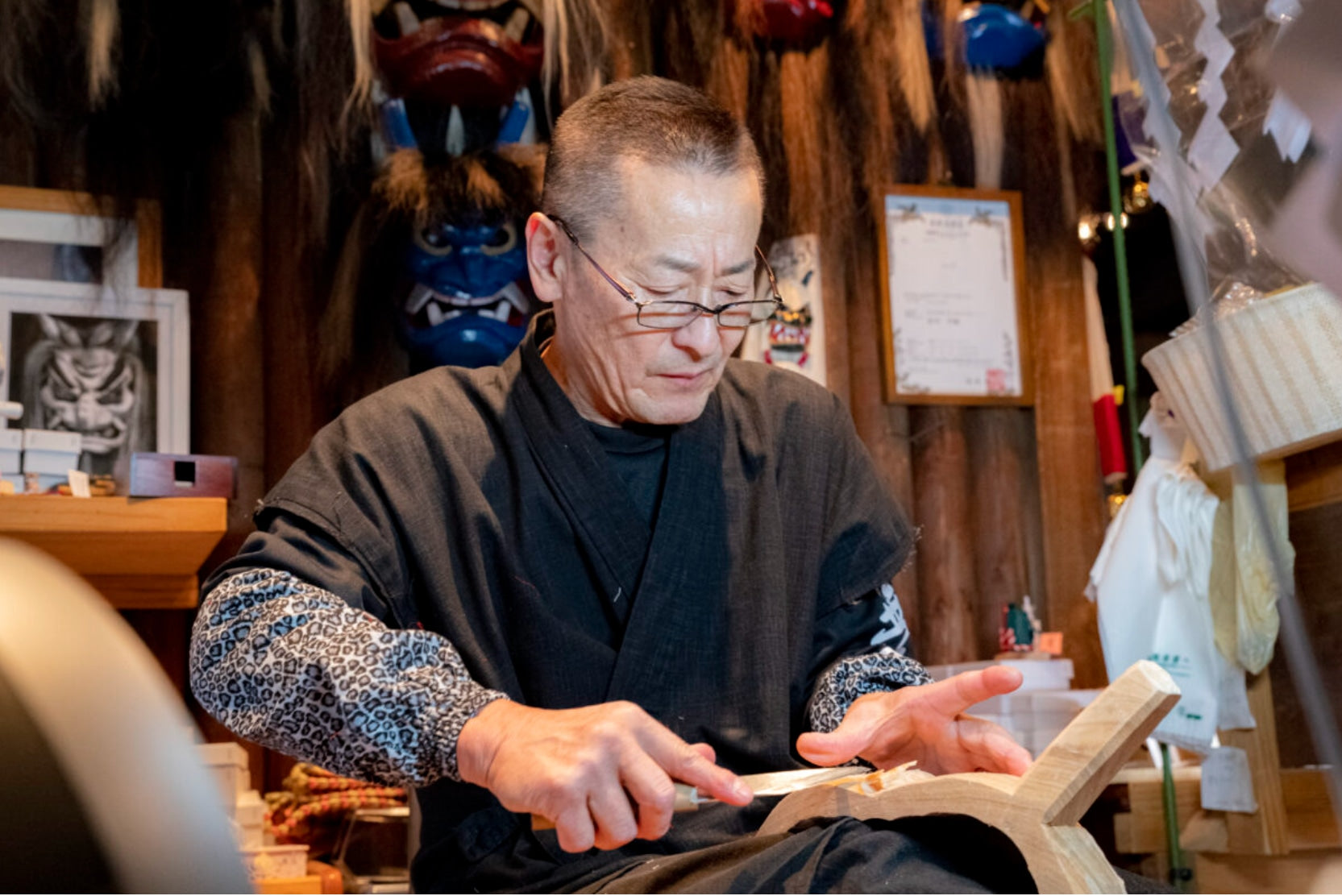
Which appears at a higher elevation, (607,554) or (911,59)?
(911,59)

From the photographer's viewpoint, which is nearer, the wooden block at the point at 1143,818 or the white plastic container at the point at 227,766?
the white plastic container at the point at 227,766

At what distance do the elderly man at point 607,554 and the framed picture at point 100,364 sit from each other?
49.7 inches

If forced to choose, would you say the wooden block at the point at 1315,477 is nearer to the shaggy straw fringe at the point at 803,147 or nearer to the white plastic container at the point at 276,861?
the shaggy straw fringe at the point at 803,147

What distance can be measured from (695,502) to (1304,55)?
115cm

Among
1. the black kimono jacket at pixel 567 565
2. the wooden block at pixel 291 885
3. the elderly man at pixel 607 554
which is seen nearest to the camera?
the elderly man at pixel 607 554

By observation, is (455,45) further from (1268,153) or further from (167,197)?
(1268,153)

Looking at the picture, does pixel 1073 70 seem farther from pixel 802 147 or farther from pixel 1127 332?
pixel 1127 332

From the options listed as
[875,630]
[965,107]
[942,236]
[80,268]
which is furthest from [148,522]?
[965,107]

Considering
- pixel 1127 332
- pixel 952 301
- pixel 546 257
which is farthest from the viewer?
pixel 952 301

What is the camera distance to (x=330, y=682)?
124 cm

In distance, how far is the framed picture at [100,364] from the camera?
Answer: 2707mm

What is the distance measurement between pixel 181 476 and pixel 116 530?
147 mm

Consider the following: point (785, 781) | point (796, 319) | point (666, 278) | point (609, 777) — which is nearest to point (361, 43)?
point (796, 319)

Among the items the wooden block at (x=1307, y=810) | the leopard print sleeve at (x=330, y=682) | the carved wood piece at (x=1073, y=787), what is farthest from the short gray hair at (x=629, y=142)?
the wooden block at (x=1307, y=810)
